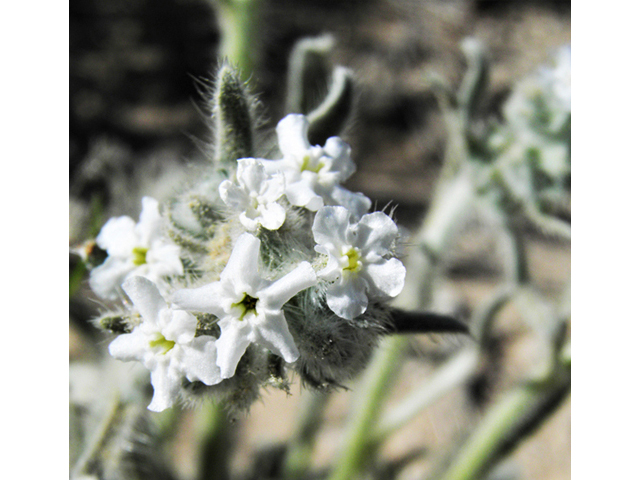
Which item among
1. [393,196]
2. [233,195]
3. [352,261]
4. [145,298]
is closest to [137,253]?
[145,298]

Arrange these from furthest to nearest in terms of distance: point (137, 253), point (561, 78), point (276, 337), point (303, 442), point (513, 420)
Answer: point (303, 442), point (513, 420), point (561, 78), point (137, 253), point (276, 337)

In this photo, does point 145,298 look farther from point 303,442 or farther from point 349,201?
point 303,442

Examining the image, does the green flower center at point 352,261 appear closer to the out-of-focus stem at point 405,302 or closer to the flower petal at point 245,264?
the flower petal at point 245,264

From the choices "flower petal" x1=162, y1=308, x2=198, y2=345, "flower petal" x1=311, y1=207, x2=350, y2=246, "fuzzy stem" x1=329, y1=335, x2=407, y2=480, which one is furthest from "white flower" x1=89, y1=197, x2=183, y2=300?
"fuzzy stem" x1=329, y1=335, x2=407, y2=480

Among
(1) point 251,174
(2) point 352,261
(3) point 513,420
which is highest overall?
(1) point 251,174

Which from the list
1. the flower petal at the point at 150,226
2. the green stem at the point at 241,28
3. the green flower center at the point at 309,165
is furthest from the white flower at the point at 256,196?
the green stem at the point at 241,28

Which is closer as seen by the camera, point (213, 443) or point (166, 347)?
point (166, 347)
